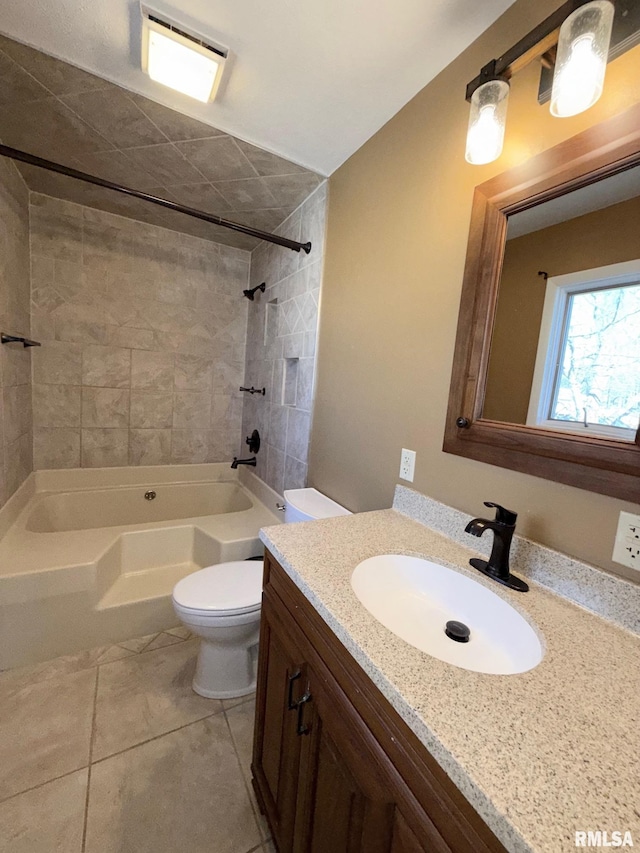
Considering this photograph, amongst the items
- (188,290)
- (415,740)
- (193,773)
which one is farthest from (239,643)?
(188,290)

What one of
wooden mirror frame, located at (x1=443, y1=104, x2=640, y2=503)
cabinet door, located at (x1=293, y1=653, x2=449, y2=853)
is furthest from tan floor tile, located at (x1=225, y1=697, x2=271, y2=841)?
wooden mirror frame, located at (x1=443, y1=104, x2=640, y2=503)

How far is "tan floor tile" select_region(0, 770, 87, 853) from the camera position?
96cm

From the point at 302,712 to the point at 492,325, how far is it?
3.64ft

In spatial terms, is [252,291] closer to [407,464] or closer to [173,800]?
[407,464]

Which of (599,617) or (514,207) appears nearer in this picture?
(599,617)

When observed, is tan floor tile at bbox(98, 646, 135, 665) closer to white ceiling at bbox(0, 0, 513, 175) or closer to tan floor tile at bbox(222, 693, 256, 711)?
tan floor tile at bbox(222, 693, 256, 711)

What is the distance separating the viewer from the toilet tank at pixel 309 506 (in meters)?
1.56

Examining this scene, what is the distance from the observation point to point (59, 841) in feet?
3.18

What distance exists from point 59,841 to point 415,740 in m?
1.25

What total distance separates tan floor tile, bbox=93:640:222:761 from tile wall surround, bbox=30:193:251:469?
1577mm

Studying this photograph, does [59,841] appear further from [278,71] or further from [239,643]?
[278,71]

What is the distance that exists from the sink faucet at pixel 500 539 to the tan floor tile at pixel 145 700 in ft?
4.32

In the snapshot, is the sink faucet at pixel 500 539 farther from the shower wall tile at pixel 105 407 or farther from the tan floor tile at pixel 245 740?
the shower wall tile at pixel 105 407

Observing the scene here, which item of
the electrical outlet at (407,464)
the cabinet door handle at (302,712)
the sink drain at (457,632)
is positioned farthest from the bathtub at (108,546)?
the sink drain at (457,632)
